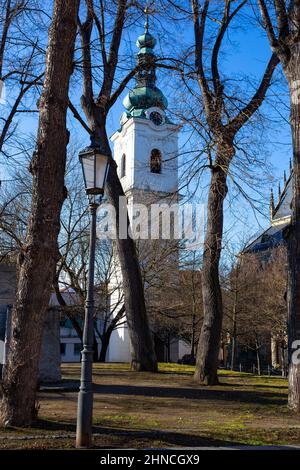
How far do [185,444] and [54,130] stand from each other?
4.65 m

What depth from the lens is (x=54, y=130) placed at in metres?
8.36

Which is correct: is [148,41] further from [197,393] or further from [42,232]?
[42,232]

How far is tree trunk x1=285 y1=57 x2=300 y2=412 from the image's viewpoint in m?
9.81

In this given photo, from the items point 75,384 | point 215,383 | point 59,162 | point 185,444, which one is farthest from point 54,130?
point 215,383

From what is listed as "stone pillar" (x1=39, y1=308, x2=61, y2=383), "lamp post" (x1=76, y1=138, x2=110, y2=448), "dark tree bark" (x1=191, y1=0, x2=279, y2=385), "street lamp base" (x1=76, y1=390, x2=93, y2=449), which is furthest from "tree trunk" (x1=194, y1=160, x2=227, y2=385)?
"street lamp base" (x1=76, y1=390, x2=93, y2=449)

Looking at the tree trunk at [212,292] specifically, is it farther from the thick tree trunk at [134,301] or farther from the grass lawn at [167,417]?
the thick tree trunk at [134,301]

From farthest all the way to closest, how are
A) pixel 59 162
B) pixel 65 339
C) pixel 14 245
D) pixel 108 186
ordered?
pixel 65 339 < pixel 14 245 < pixel 108 186 < pixel 59 162

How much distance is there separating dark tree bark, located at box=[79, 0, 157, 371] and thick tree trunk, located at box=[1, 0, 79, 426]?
23.1ft

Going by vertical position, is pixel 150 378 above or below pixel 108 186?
below

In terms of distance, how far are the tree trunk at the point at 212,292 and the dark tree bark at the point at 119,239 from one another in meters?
2.59

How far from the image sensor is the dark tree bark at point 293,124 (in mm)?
9867

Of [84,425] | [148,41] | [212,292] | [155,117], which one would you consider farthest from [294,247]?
[155,117]

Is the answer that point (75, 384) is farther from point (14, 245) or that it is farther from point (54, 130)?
point (14, 245)
